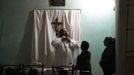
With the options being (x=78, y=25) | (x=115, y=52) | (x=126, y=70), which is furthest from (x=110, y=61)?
(x=78, y=25)

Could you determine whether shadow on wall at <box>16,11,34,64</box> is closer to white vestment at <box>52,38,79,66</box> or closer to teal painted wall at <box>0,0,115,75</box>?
teal painted wall at <box>0,0,115,75</box>

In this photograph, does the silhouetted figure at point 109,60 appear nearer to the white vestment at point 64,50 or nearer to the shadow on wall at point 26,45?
the white vestment at point 64,50

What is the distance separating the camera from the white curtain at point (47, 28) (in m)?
9.36

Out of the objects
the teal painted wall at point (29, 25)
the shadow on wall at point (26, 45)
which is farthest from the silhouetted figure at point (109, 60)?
the shadow on wall at point (26, 45)

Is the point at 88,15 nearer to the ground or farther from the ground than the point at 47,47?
farther from the ground

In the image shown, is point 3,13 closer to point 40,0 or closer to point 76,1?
point 40,0

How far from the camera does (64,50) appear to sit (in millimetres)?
8688

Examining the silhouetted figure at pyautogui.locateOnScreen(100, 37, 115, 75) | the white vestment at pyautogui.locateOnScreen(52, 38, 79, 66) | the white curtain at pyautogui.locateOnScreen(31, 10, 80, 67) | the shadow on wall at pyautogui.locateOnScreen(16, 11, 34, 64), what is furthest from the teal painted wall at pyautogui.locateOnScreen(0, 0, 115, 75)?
the silhouetted figure at pyautogui.locateOnScreen(100, 37, 115, 75)

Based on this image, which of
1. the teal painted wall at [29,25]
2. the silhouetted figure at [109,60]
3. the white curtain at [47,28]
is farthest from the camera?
the teal painted wall at [29,25]

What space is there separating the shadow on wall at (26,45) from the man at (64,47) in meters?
1.02

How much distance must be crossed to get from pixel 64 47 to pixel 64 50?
8cm

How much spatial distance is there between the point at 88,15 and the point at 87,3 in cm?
34

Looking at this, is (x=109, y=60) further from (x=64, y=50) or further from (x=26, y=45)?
(x=26, y=45)

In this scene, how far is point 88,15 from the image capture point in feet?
31.5
